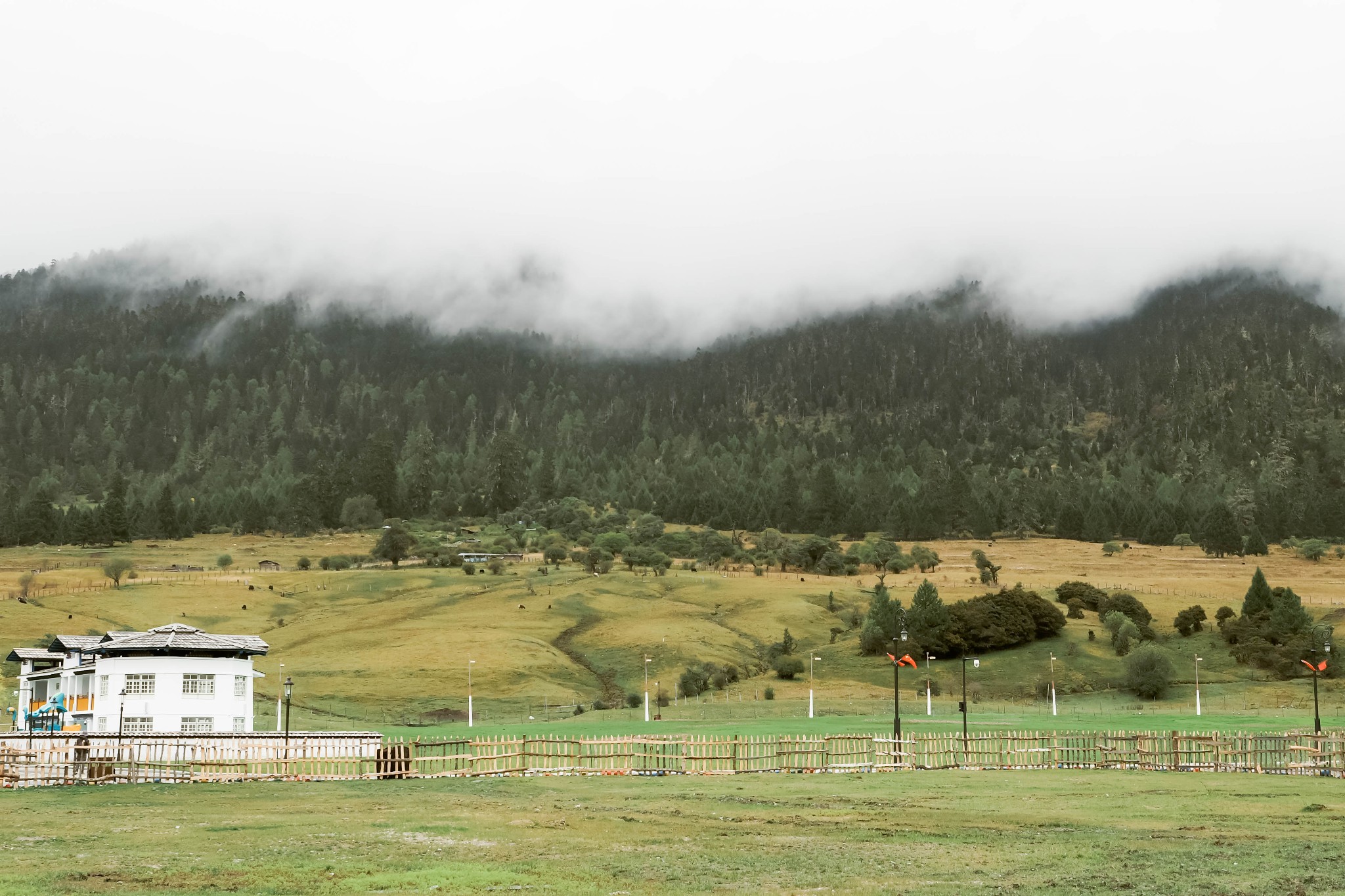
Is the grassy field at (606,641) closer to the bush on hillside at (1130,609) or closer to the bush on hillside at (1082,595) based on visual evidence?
the bush on hillside at (1130,609)

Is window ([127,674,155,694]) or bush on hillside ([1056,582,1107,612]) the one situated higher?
bush on hillside ([1056,582,1107,612])

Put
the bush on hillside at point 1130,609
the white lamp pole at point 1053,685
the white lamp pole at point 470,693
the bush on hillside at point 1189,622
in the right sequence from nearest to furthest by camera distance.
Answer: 1. the white lamp pole at point 470,693
2. the white lamp pole at point 1053,685
3. the bush on hillside at point 1189,622
4. the bush on hillside at point 1130,609

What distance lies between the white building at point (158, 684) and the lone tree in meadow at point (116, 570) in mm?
96226

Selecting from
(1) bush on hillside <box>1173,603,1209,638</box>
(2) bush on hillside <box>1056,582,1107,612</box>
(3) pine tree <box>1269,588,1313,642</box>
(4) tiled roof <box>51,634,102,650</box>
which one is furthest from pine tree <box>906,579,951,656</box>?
(4) tiled roof <box>51,634,102,650</box>

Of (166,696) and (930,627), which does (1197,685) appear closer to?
(930,627)

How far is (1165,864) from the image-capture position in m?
26.0

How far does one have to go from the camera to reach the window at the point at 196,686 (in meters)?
77.8

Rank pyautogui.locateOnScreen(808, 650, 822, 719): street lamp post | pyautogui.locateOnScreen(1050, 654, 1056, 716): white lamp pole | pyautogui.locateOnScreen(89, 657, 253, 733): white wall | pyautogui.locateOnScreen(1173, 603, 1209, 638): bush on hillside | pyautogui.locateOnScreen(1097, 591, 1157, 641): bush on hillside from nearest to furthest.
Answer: pyautogui.locateOnScreen(89, 657, 253, 733): white wall
pyautogui.locateOnScreen(808, 650, 822, 719): street lamp post
pyautogui.locateOnScreen(1050, 654, 1056, 716): white lamp pole
pyautogui.locateOnScreen(1173, 603, 1209, 638): bush on hillside
pyautogui.locateOnScreen(1097, 591, 1157, 641): bush on hillside

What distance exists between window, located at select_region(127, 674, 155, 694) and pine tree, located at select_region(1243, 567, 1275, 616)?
101788 millimetres

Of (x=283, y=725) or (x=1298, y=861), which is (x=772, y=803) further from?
(x=283, y=725)

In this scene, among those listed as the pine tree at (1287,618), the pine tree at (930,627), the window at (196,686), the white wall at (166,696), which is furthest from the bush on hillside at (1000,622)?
the window at (196,686)

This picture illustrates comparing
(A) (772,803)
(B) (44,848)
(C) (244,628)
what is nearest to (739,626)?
(C) (244,628)

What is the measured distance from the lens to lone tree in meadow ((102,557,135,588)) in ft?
570

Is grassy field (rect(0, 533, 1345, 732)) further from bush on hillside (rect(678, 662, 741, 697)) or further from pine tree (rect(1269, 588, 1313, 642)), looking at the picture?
pine tree (rect(1269, 588, 1313, 642))
